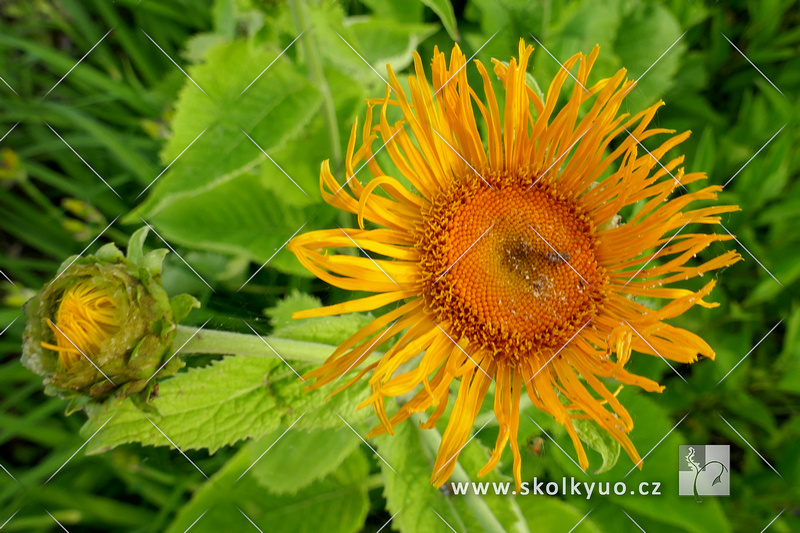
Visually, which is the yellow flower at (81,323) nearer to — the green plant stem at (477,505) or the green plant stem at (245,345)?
Answer: the green plant stem at (245,345)

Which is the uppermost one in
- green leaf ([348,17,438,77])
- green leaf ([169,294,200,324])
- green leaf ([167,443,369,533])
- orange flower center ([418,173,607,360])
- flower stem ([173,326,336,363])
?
green leaf ([348,17,438,77])

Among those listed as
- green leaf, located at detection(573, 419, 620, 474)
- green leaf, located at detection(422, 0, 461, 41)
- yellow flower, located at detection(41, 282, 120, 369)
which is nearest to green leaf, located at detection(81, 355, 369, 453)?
yellow flower, located at detection(41, 282, 120, 369)

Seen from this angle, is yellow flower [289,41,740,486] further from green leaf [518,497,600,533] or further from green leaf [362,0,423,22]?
green leaf [362,0,423,22]

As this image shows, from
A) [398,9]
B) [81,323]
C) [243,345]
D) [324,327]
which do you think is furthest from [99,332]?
[398,9]

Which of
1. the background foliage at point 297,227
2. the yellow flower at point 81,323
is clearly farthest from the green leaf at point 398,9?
the yellow flower at point 81,323

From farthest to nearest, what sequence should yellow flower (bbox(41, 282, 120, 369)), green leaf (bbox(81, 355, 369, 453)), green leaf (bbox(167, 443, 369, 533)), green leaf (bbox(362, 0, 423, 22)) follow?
green leaf (bbox(362, 0, 423, 22))
green leaf (bbox(167, 443, 369, 533))
green leaf (bbox(81, 355, 369, 453))
yellow flower (bbox(41, 282, 120, 369))

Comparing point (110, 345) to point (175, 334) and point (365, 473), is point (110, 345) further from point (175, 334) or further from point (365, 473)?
point (365, 473)
